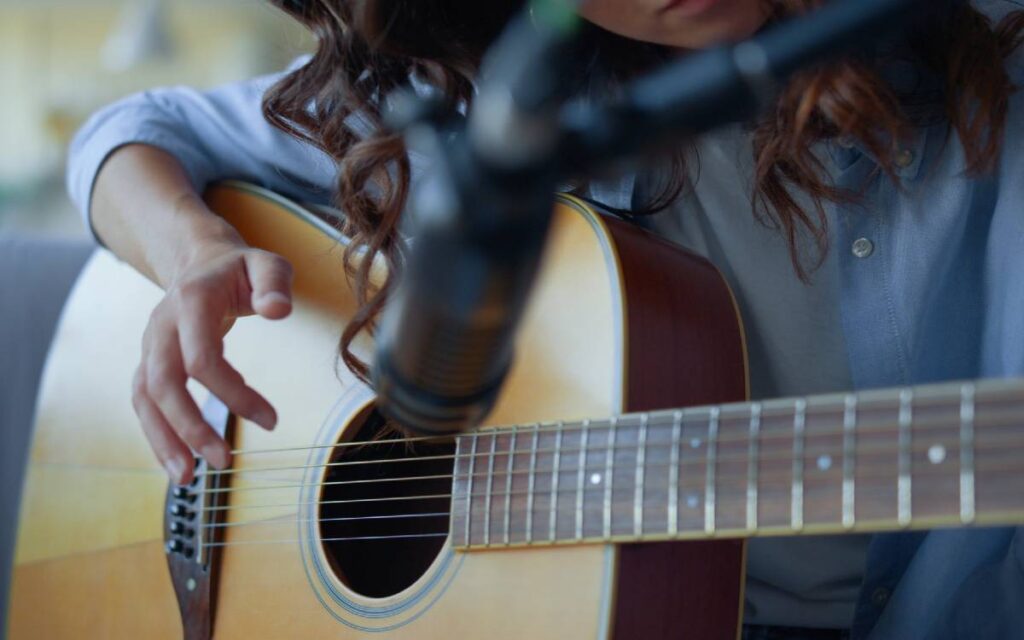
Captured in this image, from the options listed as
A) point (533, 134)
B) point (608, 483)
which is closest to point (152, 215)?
point (608, 483)

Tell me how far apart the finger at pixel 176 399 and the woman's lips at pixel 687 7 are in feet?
1.50

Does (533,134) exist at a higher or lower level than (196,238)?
lower

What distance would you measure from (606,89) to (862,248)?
0.27 metres

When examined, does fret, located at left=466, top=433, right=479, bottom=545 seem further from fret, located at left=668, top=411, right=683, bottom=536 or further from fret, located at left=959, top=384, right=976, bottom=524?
fret, located at left=959, top=384, right=976, bottom=524

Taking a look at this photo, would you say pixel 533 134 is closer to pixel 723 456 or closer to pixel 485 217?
pixel 485 217

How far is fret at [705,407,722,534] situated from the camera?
617 millimetres

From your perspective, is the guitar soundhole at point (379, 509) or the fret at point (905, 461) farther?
the guitar soundhole at point (379, 509)

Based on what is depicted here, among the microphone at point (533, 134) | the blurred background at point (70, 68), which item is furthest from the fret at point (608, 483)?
the blurred background at point (70, 68)

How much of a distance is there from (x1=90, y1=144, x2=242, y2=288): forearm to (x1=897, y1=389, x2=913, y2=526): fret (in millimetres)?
606

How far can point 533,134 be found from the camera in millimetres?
322

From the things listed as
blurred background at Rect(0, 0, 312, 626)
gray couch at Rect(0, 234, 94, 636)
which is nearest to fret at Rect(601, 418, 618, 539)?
gray couch at Rect(0, 234, 94, 636)

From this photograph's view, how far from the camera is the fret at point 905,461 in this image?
0.54 metres

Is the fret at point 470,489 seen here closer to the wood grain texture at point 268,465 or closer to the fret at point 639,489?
the wood grain texture at point 268,465

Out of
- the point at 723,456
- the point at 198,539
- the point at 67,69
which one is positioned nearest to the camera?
the point at 723,456
